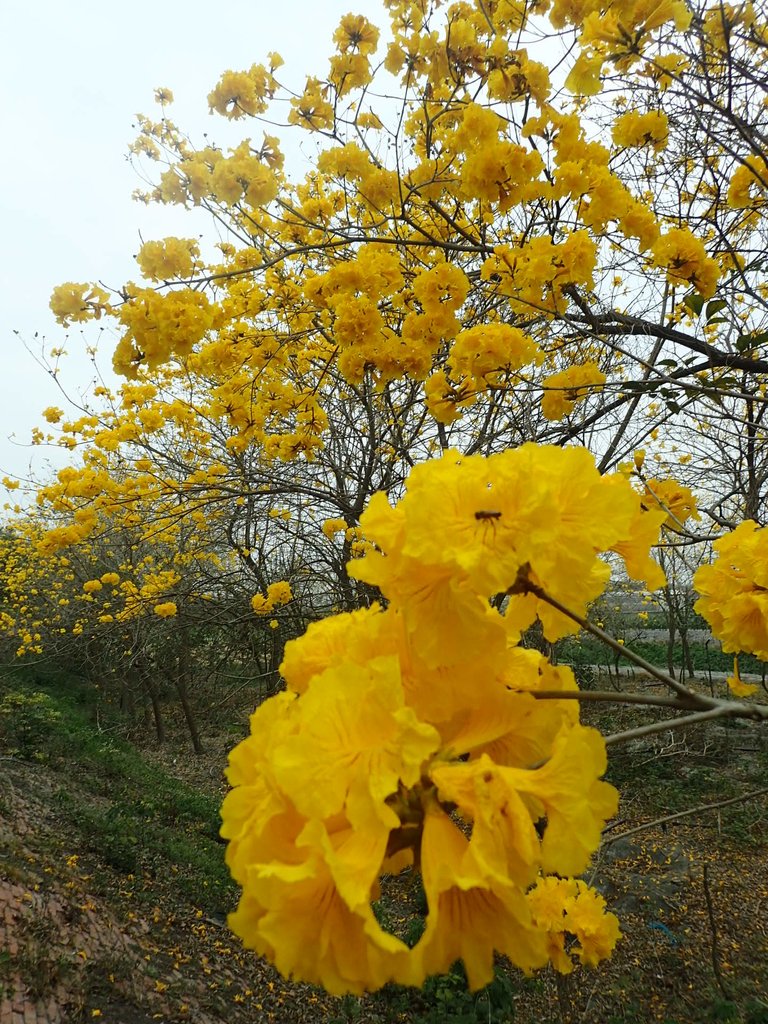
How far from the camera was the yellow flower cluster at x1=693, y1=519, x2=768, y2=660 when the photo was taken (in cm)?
141

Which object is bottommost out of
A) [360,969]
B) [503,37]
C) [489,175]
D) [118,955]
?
[118,955]

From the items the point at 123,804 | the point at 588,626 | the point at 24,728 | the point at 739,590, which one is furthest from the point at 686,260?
the point at 24,728

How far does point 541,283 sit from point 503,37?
147 centimetres

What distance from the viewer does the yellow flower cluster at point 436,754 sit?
2.00 ft

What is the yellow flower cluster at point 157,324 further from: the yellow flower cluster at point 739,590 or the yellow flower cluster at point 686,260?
Answer: the yellow flower cluster at point 739,590

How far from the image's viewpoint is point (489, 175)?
246cm

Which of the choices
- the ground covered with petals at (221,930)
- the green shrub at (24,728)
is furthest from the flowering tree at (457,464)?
the green shrub at (24,728)

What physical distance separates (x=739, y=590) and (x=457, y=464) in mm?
1032

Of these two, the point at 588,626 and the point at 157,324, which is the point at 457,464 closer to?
the point at 588,626

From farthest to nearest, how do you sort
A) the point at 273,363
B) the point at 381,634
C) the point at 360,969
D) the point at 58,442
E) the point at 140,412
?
the point at 58,442 < the point at 140,412 < the point at 273,363 < the point at 381,634 < the point at 360,969

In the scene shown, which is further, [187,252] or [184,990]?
[184,990]

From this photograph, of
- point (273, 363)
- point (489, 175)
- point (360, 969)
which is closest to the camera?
point (360, 969)

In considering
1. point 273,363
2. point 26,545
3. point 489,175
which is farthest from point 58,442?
point 26,545

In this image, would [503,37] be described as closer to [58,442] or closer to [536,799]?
[536,799]
